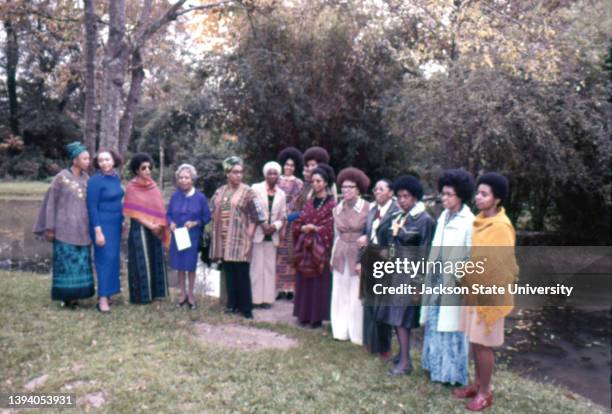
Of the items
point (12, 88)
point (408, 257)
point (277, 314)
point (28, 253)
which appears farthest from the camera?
point (12, 88)

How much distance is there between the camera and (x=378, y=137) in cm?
1405

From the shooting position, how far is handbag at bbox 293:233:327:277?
19.8ft

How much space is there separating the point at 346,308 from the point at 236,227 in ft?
5.12

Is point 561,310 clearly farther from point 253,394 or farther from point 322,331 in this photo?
point 253,394

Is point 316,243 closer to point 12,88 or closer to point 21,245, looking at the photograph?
point 21,245

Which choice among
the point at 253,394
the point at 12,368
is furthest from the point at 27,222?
the point at 253,394

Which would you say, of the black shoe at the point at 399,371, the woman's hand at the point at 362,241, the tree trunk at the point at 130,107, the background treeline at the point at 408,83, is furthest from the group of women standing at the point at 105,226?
the background treeline at the point at 408,83

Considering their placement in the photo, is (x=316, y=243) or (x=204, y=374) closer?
(x=204, y=374)

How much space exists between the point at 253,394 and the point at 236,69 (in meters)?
10.2

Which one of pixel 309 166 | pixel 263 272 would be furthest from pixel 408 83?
pixel 263 272

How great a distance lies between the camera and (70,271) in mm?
6379

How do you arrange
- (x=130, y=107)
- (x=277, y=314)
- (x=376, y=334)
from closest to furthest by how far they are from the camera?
(x=376, y=334) < (x=277, y=314) < (x=130, y=107)

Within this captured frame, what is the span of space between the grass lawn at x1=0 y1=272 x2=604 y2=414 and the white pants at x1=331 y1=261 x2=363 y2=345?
141mm

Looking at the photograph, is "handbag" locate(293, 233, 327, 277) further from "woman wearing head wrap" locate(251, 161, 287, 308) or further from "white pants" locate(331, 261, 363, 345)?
"woman wearing head wrap" locate(251, 161, 287, 308)
